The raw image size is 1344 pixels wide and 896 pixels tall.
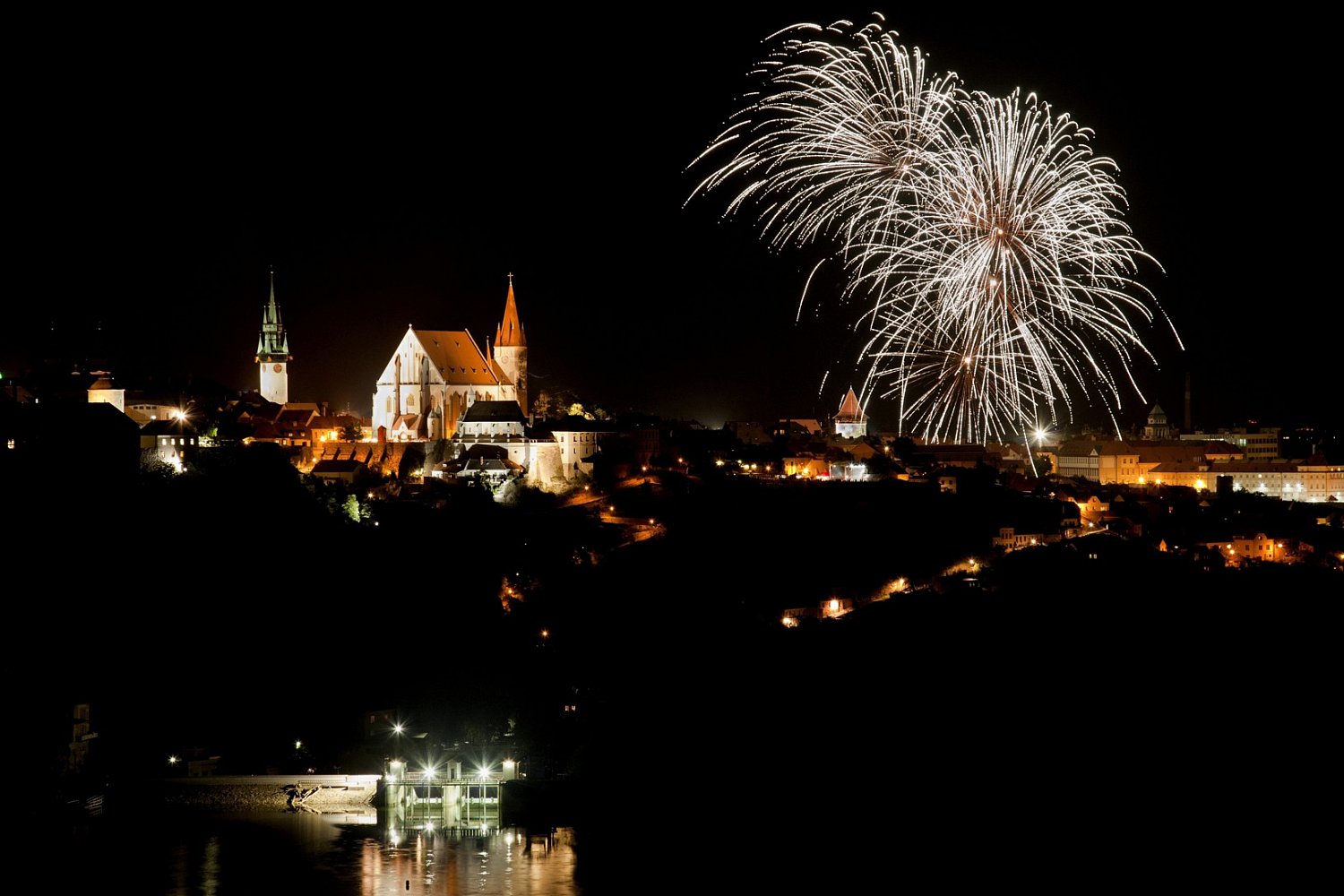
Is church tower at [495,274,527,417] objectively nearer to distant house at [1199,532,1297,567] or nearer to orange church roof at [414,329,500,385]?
orange church roof at [414,329,500,385]

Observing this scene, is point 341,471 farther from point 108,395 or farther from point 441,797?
point 441,797

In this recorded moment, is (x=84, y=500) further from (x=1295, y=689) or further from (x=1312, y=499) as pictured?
(x=1312, y=499)

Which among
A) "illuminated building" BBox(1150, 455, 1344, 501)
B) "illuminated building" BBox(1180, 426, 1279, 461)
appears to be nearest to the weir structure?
"illuminated building" BBox(1150, 455, 1344, 501)

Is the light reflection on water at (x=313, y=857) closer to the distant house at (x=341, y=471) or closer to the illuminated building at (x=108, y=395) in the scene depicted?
the distant house at (x=341, y=471)

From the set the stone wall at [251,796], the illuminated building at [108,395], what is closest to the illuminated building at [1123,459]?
the illuminated building at [108,395]

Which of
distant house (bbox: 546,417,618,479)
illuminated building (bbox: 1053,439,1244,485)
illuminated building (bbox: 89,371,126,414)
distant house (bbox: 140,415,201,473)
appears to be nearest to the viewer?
→ distant house (bbox: 140,415,201,473)

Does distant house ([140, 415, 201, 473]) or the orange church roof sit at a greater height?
the orange church roof

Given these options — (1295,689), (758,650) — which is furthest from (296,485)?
(1295,689)

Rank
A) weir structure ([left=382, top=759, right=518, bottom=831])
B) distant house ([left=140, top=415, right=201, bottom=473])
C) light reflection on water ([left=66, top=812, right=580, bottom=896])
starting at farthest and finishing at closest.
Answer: distant house ([left=140, top=415, right=201, bottom=473]) → weir structure ([left=382, top=759, right=518, bottom=831]) → light reflection on water ([left=66, top=812, right=580, bottom=896])
